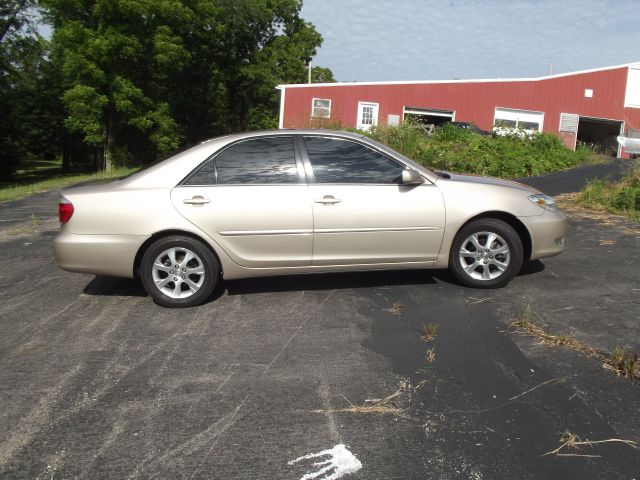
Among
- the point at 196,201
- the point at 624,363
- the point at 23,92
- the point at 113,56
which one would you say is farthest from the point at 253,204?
the point at 23,92

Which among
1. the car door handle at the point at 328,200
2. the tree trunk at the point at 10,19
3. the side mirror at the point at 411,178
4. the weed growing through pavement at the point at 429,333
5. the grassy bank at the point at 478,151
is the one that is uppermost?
the tree trunk at the point at 10,19

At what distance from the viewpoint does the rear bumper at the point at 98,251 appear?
4930 millimetres

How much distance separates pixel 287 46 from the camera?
48.5 m

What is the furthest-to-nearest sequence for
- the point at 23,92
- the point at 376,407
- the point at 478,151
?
the point at 23,92 → the point at 478,151 → the point at 376,407

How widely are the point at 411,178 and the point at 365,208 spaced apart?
0.51 meters

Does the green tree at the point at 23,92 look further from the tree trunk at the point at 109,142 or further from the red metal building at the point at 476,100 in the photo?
the red metal building at the point at 476,100

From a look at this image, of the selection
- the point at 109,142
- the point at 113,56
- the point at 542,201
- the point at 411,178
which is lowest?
→ the point at 542,201

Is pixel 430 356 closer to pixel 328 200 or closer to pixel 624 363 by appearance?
pixel 624 363

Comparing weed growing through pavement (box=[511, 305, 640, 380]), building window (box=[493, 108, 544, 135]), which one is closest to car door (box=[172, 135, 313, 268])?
weed growing through pavement (box=[511, 305, 640, 380])

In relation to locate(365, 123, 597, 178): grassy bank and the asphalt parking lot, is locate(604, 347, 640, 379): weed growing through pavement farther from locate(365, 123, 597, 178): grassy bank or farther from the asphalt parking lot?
locate(365, 123, 597, 178): grassy bank

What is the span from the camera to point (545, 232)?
5.46m

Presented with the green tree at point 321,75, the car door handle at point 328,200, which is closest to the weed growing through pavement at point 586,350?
the car door handle at point 328,200

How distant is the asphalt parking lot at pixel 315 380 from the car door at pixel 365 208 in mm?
443

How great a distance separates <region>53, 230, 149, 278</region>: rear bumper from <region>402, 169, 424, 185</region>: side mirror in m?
2.41
